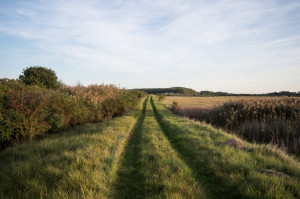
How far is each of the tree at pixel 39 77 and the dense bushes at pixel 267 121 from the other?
25168mm

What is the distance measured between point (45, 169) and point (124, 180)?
2388 mm

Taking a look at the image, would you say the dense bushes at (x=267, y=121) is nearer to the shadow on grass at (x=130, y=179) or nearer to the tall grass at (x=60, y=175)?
the shadow on grass at (x=130, y=179)

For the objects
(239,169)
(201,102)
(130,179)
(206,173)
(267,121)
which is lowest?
(130,179)

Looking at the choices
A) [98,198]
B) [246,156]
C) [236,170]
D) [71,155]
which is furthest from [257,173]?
[71,155]

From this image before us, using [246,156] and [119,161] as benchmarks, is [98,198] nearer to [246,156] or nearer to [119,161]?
[119,161]

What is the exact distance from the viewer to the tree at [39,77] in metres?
23.0

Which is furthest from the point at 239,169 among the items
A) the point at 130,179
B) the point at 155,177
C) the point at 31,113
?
the point at 31,113

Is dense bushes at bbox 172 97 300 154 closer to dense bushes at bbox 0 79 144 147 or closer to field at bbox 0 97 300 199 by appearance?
field at bbox 0 97 300 199

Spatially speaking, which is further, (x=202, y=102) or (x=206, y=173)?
(x=202, y=102)

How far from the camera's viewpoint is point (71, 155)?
5500mm

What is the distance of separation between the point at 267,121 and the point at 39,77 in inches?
1188

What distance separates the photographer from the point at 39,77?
80.4 feet

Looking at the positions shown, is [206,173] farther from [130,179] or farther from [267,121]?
[267,121]

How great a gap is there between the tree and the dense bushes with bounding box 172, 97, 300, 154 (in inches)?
991
